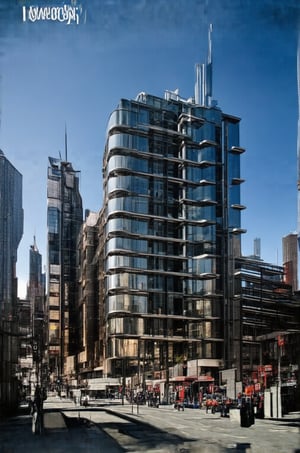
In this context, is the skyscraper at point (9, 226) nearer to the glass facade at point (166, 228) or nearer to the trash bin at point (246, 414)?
the glass facade at point (166, 228)

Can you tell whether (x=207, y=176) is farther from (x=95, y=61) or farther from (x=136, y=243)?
(x=95, y=61)

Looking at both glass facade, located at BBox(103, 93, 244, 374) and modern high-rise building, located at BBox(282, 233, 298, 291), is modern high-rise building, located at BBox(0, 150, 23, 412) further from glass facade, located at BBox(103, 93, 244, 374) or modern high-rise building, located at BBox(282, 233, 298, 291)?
modern high-rise building, located at BBox(282, 233, 298, 291)

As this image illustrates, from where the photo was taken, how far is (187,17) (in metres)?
4.47

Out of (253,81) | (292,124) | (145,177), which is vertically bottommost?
(145,177)

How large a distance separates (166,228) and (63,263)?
0.76m

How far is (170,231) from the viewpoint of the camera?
183 inches

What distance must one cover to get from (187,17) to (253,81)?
695 millimetres

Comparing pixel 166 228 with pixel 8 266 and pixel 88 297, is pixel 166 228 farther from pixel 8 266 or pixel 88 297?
pixel 8 266

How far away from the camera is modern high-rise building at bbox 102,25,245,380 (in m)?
4.55

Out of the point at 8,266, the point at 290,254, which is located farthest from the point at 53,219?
the point at 290,254

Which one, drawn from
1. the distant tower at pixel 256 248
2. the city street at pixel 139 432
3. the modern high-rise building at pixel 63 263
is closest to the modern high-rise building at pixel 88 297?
the modern high-rise building at pixel 63 263

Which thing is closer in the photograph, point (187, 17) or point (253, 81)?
point (187, 17)

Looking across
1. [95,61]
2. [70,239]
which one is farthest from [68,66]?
[70,239]

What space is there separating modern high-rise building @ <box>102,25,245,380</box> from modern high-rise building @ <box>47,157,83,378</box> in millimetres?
223
